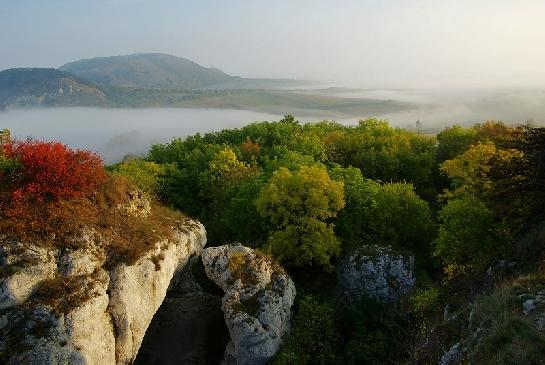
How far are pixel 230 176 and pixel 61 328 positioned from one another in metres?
33.5

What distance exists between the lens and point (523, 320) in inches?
725

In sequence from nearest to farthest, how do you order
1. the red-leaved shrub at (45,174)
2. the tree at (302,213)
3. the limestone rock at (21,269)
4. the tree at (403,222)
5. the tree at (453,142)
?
the limestone rock at (21,269) < the red-leaved shrub at (45,174) < the tree at (302,213) < the tree at (403,222) < the tree at (453,142)

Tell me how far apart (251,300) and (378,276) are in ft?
37.7

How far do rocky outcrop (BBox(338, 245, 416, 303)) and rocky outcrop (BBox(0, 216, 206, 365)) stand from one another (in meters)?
16.0

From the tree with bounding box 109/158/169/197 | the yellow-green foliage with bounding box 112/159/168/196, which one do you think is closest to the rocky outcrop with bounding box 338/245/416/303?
the yellow-green foliage with bounding box 112/159/168/196

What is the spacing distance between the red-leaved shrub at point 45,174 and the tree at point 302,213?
15819 mm

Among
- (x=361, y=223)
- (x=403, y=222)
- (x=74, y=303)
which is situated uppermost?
(x=74, y=303)

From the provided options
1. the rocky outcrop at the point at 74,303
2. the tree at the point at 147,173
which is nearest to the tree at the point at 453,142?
the tree at the point at 147,173

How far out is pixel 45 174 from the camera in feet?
87.2

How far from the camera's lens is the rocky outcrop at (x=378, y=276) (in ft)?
122

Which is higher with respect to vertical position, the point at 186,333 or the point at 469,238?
the point at 469,238

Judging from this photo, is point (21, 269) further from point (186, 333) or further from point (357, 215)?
point (357, 215)

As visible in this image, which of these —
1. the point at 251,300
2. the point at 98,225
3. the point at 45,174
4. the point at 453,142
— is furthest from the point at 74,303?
the point at 453,142

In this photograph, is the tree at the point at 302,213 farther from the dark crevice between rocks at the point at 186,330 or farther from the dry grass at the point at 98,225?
the dry grass at the point at 98,225
